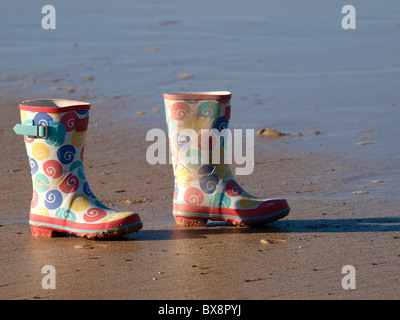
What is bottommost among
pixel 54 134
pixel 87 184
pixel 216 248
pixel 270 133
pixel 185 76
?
pixel 216 248

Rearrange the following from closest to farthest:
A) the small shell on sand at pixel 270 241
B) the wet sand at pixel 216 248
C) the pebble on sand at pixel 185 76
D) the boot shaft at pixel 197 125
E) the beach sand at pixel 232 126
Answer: the wet sand at pixel 216 248
the beach sand at pixel 232 126
the small shell on sand at pixel 270 241
the boot shaft at pixel 197 125
the pebble on sand at pixel 185 76

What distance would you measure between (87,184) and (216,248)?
711 mm

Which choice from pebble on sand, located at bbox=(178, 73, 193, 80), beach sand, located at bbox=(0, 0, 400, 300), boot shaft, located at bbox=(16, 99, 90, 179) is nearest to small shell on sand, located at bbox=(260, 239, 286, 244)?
beach sand, located at bbox=(0, 0, 400, 300)

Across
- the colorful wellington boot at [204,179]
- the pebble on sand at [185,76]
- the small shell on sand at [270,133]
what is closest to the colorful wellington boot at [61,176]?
the colorful wellington boot at [204,179]

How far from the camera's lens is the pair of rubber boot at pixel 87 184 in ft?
11.1

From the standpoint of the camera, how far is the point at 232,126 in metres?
5.61

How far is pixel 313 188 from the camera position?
422 cm

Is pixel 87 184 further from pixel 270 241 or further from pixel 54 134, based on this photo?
pixel 270 241

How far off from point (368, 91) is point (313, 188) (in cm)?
262

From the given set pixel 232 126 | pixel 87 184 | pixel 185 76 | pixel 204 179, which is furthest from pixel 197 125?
pixel 185 76

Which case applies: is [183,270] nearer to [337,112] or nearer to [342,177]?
[342,177]

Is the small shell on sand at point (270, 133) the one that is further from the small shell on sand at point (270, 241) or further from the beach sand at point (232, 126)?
the small shell on sand at point (270, 241)

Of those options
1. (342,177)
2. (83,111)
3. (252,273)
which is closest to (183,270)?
(252,273)
